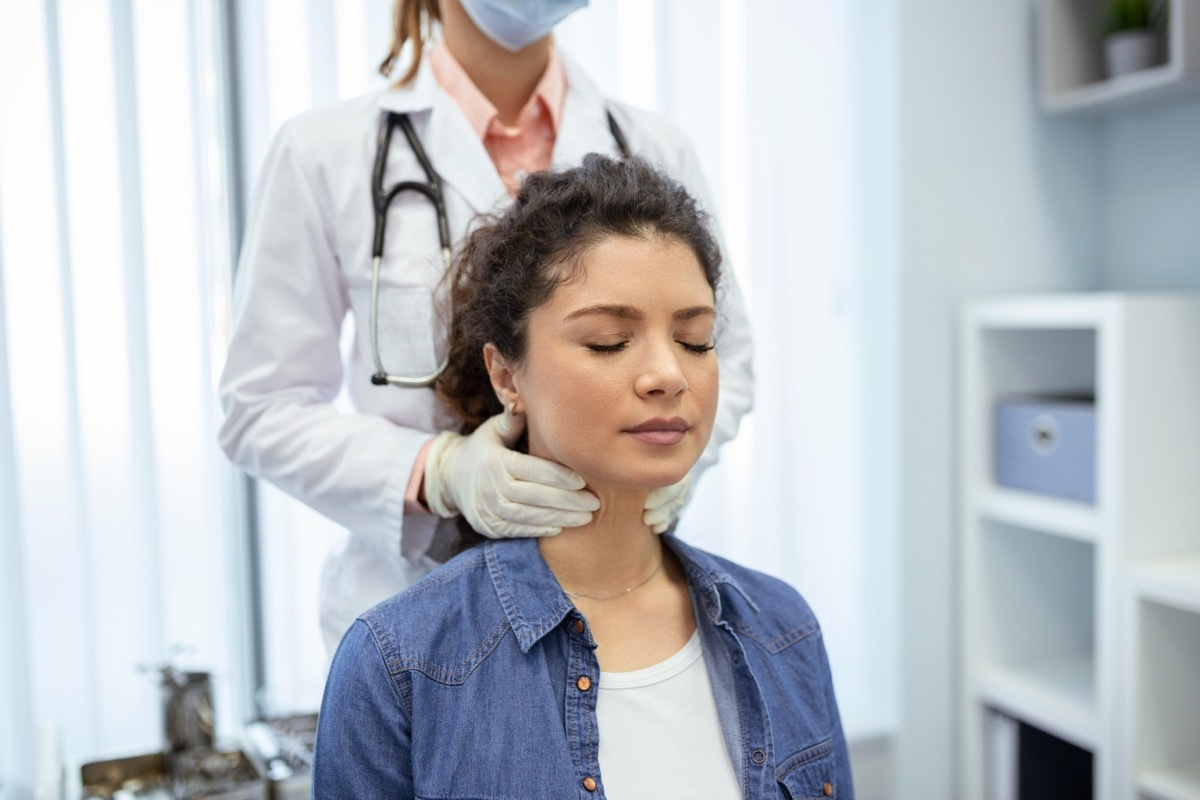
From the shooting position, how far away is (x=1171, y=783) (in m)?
1.86

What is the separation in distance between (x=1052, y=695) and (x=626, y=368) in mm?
1617

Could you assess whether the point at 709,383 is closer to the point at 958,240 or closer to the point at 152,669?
the point at 152,669

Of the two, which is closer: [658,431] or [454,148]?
[658,431]

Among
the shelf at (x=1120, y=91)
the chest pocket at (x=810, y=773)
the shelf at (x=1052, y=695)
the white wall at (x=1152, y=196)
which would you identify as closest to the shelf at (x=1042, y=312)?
the white wall at (x=1152, y=196)

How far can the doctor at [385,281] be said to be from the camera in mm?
1203

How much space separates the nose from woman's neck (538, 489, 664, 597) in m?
0.15

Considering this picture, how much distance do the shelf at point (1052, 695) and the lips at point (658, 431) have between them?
59.0 inches

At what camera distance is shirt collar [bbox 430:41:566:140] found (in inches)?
52.0

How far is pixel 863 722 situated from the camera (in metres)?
2.34

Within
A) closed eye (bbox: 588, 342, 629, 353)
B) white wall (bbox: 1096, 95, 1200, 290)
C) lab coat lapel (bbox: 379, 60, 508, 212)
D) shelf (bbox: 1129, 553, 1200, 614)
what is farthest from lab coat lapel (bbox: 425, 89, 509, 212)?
white wall (bbox: 1096, 95, 1200, 290)

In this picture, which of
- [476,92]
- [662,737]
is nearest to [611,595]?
[662,737]

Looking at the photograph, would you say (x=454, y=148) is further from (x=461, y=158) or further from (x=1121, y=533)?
(x=1121, y=533)

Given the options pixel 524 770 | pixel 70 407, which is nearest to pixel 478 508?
pixel 524 770

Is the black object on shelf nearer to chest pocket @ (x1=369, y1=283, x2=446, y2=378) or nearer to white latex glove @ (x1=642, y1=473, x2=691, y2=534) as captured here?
white latex glove @ (x1=642, y1=473, x2=691, y2=534)
